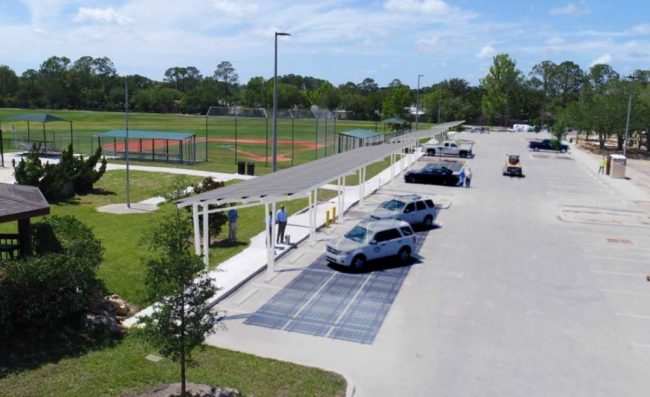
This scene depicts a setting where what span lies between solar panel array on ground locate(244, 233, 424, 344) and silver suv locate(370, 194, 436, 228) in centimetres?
586

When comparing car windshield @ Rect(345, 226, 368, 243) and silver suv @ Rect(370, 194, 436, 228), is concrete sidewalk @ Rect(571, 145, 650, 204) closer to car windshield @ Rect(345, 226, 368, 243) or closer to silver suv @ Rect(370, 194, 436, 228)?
silver suv @ Rect(370, 194, 436, 228)

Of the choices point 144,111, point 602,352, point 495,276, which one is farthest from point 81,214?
Answer: point 144,111

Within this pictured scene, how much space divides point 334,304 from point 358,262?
327cm

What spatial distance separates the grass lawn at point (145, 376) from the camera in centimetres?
1062

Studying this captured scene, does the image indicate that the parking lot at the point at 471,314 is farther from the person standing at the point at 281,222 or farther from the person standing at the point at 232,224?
the person standing at the point at 232,224

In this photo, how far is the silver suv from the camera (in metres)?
25.4

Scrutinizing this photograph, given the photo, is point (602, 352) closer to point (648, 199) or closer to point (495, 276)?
point (495, 276)

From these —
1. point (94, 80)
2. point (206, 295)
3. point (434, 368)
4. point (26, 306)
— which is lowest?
point (434, 368)

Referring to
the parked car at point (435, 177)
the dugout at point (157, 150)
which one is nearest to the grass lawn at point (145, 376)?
the parked car at point (435, 177)

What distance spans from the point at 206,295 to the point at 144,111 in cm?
13335

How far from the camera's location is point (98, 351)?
1225 cm

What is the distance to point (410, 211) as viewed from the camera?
84.0 ft

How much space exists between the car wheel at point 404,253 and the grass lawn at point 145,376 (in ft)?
28.9

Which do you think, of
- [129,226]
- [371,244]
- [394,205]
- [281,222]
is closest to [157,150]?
[129,226]
